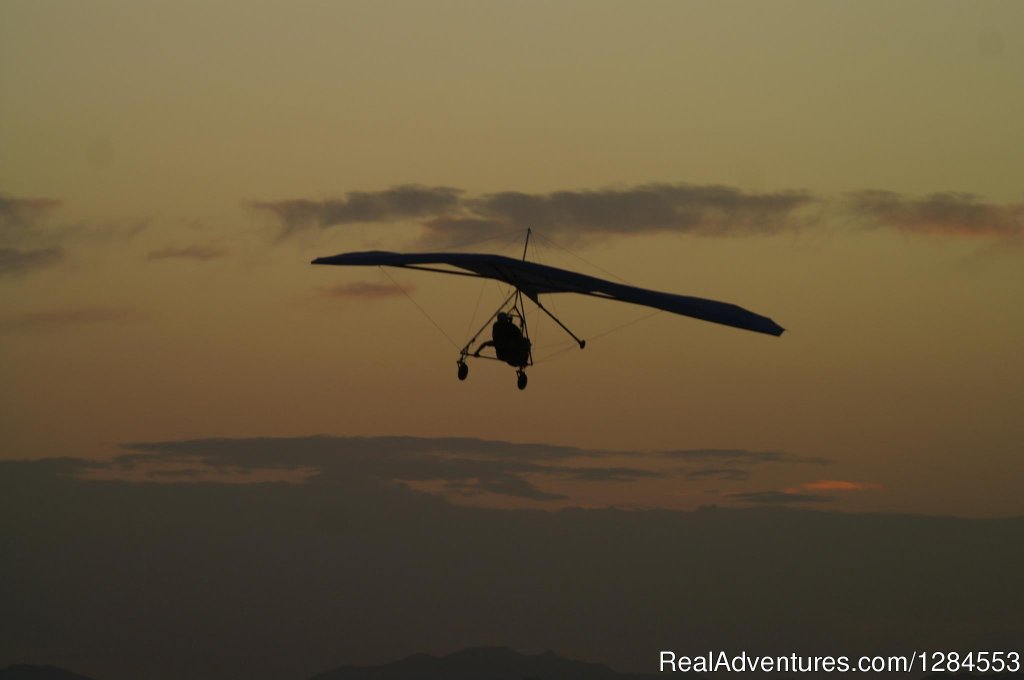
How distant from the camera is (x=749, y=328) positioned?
66.6 m

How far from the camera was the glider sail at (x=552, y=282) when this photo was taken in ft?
207

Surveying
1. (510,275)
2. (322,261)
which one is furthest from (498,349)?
(322,261)

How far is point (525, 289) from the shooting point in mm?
67188

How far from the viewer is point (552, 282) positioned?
65625 millimetres

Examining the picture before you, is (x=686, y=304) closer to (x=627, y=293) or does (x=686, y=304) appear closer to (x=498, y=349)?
(x=627, y=293)

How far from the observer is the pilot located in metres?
64.4

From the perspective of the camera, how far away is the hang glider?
6309 cm

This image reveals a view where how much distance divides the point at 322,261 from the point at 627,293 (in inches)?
473

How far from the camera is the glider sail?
6297cm

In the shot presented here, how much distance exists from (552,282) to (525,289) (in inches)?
74.5

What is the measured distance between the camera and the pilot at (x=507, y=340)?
6444 cm

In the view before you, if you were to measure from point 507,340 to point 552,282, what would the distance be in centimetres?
312

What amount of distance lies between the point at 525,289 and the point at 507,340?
3546 millimetres

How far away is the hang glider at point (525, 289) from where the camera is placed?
63094 millimetres
